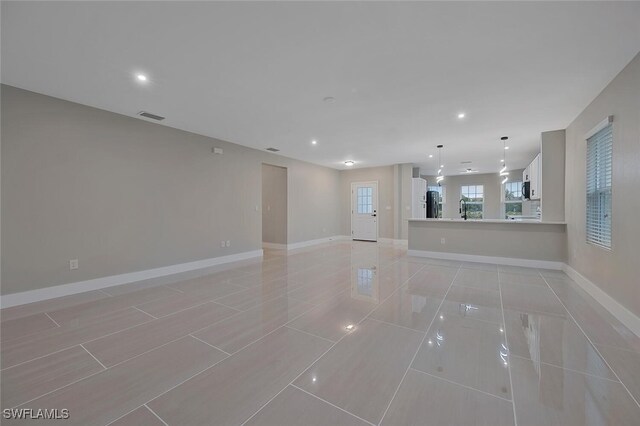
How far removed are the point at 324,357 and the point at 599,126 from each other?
4225 mm

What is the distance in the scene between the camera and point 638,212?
2.42 metres

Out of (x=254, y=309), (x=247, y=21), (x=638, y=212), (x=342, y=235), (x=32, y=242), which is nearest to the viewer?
(x=247, y=21)

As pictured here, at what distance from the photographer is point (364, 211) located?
30.0 ft

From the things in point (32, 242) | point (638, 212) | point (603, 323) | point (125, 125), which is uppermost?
point (125, 125)

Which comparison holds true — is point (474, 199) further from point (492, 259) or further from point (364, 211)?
point (492, 259)

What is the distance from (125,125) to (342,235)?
7.13m

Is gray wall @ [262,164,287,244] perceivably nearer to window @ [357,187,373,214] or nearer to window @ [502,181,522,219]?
window @ [357,187,373,214]

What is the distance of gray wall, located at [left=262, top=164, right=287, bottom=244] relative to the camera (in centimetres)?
742

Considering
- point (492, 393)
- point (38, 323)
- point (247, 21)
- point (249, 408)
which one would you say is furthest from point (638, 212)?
point (38, 323)

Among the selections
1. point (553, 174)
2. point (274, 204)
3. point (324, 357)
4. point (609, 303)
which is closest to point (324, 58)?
point (324, 357)

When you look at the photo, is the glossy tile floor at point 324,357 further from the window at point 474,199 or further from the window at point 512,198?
the window at point 474,199

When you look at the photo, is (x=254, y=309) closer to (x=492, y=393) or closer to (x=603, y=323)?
(x=492, y=393)

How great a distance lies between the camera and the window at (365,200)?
29.6ft

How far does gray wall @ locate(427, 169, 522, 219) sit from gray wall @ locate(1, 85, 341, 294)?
9.71 m
